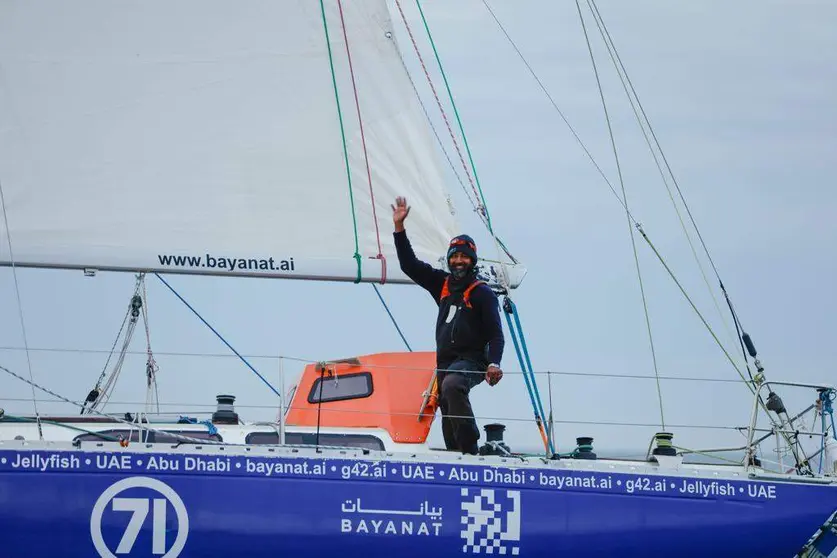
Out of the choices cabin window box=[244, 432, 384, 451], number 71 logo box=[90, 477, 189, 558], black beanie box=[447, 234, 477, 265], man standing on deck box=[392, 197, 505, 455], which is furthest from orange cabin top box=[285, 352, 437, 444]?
number 71 logo box=[90, 477, 189, 558]

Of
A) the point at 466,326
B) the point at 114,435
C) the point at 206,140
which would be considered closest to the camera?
the point at 114,435

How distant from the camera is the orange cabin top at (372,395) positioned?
9.88 metres

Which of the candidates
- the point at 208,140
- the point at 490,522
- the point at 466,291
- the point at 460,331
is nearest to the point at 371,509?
the point at 490,522

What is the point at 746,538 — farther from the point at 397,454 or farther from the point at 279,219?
the point at 279,219

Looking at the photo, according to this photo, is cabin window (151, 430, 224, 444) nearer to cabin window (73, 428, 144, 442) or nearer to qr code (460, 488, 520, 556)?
cabin window (73, 428, 144, 442)

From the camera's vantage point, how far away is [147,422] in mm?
9102

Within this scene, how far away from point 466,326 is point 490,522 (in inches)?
58.0

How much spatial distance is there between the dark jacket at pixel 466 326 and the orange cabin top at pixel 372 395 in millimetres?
602

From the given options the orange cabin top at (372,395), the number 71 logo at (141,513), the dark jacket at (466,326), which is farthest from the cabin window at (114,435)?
the dark jacket at (466,326)

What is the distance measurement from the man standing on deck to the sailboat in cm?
24

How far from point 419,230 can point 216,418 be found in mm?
2037

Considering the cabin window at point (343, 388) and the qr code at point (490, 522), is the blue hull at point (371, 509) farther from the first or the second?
the cabin window at point (343, 388)

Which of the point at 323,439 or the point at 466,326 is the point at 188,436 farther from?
the point at 466,326

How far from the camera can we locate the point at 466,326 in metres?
9.34
